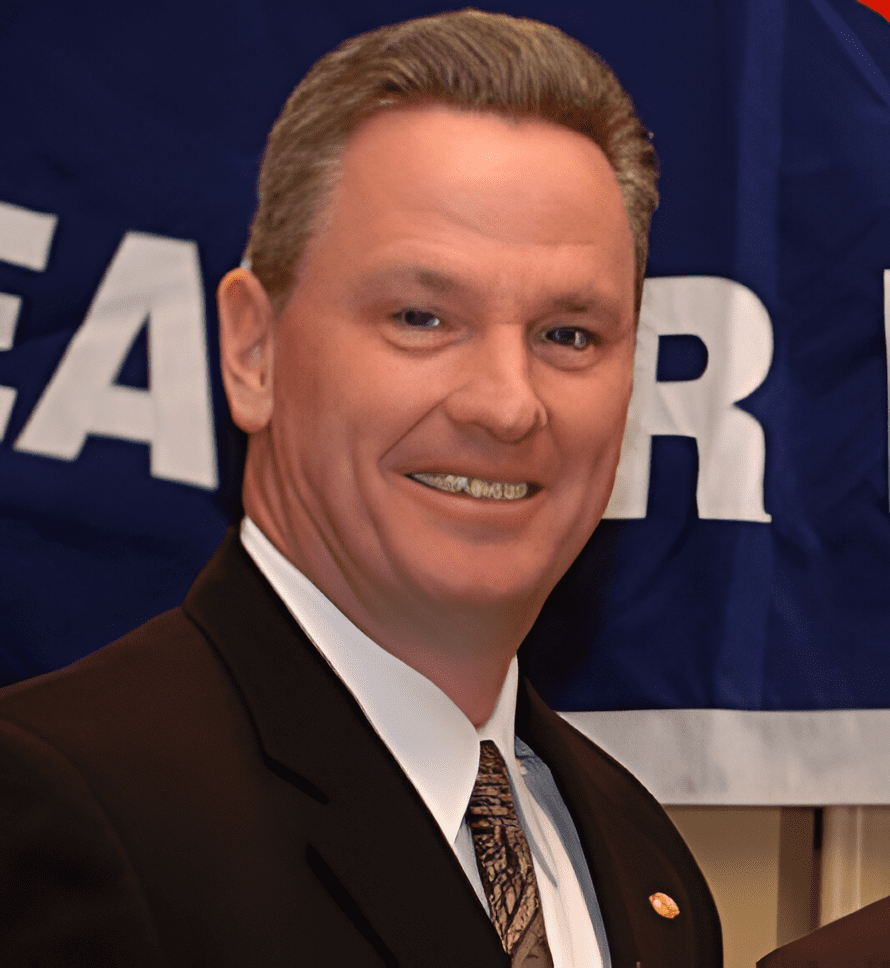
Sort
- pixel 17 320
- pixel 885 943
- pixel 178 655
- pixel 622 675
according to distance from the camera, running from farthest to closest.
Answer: pixel 622 675
pixel 17 320
pixel 885 943
pixel 178 655

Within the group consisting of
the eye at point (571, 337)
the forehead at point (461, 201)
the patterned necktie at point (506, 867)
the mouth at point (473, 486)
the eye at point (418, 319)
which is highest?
the forehead at point (461, 201)

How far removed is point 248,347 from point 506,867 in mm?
426

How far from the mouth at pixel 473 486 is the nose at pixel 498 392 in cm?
4

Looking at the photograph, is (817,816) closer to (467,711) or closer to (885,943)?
(885,943)

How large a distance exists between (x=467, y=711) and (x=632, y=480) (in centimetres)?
58

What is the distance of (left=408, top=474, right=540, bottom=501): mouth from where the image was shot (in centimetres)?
79

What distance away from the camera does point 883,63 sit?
1.42 meters

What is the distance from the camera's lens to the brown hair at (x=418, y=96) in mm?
798

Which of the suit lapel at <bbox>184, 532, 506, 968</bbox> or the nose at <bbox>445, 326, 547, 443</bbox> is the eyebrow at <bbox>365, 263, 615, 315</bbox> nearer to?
the nose at <bbox>445, 326, 547, 443</bbox>

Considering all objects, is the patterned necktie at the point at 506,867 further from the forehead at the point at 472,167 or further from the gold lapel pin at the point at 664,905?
the forehead at the point at 472,167

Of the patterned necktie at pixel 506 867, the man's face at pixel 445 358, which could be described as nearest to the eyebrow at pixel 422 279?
the man's face at pixel 445 358

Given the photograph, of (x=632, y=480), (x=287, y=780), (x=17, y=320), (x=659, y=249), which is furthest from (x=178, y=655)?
(x=659, y=249)

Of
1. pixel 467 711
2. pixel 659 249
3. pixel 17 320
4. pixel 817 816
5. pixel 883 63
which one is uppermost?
pixel 883 63

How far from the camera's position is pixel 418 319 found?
0.78 m
